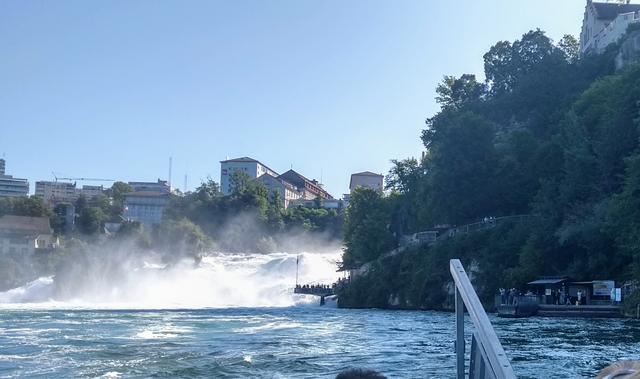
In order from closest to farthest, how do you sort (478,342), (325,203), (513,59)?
(478,342)
(513,59)
(325,203)

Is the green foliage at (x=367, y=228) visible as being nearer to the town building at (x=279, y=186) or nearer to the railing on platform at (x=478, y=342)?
the railing on platform at (x=478, y=342)

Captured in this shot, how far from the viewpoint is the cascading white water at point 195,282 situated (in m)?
79.6

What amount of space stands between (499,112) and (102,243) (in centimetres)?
6105

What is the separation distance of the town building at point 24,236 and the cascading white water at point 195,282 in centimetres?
2143

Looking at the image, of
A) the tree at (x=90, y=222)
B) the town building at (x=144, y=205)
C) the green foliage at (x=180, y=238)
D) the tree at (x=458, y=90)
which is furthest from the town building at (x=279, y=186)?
the tree at (x=458, y=90)

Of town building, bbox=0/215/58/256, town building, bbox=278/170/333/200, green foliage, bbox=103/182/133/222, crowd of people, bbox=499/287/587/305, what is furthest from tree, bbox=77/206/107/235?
crowd of people, bbox=499/287/587/305

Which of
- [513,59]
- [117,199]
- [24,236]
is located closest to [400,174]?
[513,59]

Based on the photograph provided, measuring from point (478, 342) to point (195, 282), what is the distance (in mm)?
84348

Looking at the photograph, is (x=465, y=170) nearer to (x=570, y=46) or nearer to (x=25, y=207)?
(x=570, y=46)

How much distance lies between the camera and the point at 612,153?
158 feet

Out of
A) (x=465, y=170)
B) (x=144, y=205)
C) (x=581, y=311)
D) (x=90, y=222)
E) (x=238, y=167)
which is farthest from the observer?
(x=238, y=167)

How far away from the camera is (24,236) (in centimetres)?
11619

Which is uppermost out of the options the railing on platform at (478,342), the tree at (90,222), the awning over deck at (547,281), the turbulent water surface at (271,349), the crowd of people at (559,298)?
the tree at (90,222)

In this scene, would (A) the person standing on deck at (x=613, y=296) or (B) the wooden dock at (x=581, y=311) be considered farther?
(A) the person standing on deck at (x=613, y=296)
